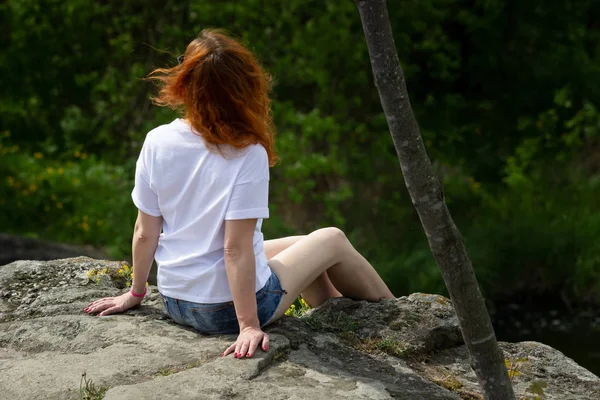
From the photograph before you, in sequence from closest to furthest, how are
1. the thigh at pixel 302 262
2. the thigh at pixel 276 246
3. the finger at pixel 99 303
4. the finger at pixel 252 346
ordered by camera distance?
the finger at pixel 252 346 < the thigh at pixel 302 262 < the finger at pixel 99 303 < the thigh at pixel 276 246

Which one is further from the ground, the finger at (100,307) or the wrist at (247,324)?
the wrist at (247,324)

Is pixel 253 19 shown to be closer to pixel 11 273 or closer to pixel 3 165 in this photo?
pixel 3 165

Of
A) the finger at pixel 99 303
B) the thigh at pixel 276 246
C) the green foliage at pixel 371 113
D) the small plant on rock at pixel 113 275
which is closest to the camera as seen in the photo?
the finger at pixel 99 303

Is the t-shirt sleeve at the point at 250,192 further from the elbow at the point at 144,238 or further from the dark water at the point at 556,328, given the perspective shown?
the dark water at the point at 556,328

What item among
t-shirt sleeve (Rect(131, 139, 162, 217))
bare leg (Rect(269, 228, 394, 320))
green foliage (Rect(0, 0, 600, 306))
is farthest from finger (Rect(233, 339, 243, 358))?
green foliage (Rect(0, 0, 600, 306))

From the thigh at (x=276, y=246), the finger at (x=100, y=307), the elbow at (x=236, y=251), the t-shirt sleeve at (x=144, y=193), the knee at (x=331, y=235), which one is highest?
the t-shirt sleeve at (x=144, y=193)

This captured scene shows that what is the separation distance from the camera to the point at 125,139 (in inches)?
385

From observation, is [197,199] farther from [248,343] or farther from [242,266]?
[248,343]

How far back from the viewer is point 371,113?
948 cm

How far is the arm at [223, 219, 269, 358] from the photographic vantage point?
10.8 ft

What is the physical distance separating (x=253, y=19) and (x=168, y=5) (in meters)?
0.98

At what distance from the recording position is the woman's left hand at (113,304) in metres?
3.73

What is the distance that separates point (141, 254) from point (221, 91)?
0.71 m

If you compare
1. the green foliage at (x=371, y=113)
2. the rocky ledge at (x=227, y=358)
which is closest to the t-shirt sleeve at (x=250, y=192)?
the rocky ledge at (x=227, y=358)
